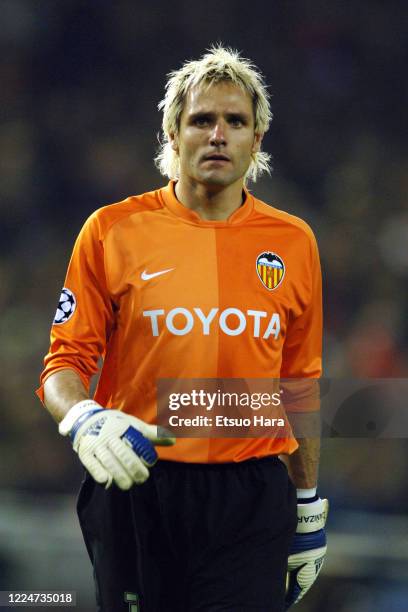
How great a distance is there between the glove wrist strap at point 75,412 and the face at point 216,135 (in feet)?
2.56

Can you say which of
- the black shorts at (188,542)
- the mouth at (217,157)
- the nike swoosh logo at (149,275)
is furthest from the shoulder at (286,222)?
the black shorts at (188,542)

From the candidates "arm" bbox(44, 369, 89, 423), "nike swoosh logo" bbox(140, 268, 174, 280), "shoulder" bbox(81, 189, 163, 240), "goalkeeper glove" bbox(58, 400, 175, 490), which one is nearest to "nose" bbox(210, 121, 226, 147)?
"shoulder" bbox(81, 189, 163, 240)

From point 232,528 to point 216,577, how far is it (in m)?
0.14

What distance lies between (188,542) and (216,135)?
3.75ft

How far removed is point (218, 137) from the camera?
111 inches

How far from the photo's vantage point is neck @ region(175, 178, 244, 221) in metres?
2.93

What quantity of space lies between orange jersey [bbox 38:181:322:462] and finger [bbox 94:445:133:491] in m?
0.40

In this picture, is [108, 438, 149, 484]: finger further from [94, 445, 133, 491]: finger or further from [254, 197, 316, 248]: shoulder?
[254, 197, 316, 248]: shoulder

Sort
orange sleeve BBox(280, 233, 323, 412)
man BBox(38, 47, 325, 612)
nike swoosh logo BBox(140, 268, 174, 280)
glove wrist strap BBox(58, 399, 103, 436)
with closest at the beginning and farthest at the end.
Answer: glove wrist strap BBox(58, 399, 103, 436)
man BBox(38, 47, 325, 612)
nike swoosh logo BBox(140, 268, 174, 280)
orange sleeve BBox(280, 233, 323, 412)

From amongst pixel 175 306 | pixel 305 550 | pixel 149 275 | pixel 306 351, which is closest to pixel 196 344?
pixel 175 306

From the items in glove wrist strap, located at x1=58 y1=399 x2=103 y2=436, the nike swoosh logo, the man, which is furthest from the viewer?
the nike swoosh logo

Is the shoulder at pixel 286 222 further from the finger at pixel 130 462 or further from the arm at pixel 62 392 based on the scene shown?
the finger at pixel 130 462

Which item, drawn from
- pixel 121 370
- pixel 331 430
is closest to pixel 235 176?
pixel 121 370

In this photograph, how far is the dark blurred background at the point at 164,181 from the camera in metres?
5.39
